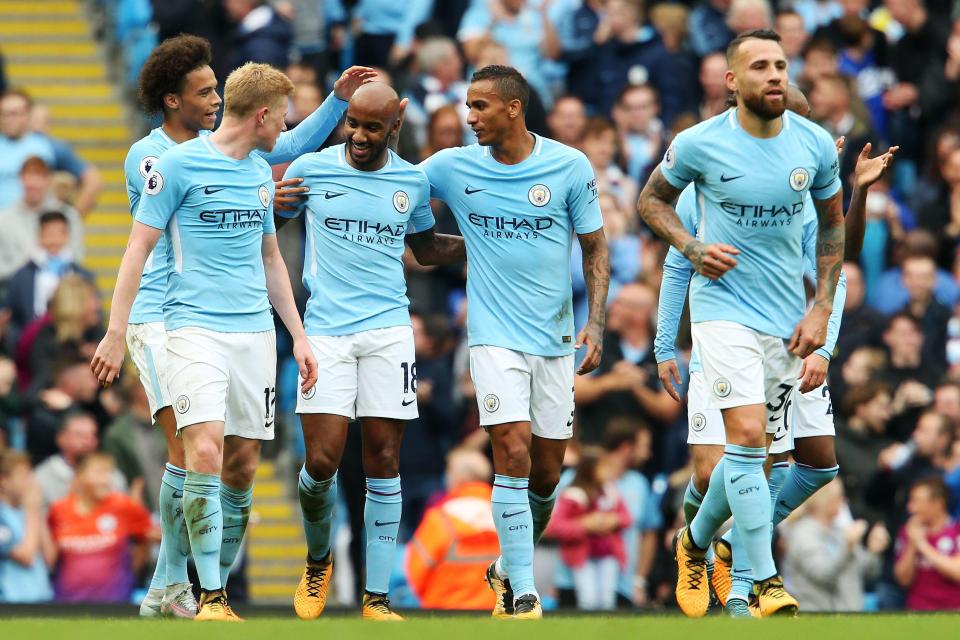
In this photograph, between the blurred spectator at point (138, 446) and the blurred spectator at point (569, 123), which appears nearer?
the blurred spectator at point (138, 446)

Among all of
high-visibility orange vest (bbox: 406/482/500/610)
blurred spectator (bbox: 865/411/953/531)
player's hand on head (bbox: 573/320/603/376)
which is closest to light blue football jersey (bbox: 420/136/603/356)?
player's hand on head (bbox: 573/320/603/376)

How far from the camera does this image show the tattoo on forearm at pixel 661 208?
11.3 metres

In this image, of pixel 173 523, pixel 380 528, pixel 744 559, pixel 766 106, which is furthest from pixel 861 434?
pixel 173 523

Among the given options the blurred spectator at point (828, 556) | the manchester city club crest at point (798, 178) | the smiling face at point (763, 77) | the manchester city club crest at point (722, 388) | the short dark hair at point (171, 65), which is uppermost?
the short dark hair at point (171, 65)

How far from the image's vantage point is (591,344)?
1145 centimetres

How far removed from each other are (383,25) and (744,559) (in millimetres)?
8783

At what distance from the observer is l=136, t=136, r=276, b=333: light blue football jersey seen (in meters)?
10.9

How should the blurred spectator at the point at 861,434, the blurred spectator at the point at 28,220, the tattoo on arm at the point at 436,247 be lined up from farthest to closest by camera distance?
the blurred spectator at the point at 28,220 < the blurred spectator at the point at 861,434 < the tattoo on arm at the point at 436,247

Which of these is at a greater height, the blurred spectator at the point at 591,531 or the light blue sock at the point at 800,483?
the light blue sock at the point at 800,483

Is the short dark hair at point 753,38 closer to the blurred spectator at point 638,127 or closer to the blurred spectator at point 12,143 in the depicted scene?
the blurred spectator at point 638,127

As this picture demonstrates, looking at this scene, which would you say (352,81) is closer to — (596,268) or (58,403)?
(596,268)

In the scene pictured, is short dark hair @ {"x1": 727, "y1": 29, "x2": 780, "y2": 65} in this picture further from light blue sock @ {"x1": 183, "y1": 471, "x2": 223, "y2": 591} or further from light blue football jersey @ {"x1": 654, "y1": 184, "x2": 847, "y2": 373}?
light blue sock @ {"x1": 183, "y1": 471, "x2": 223, "y2": 591}

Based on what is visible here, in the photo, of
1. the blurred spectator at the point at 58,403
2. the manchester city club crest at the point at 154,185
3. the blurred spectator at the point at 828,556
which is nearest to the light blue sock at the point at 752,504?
the manchester city club crest at the point at 154,185

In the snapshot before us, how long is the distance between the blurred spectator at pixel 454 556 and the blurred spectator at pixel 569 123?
5207 mm
